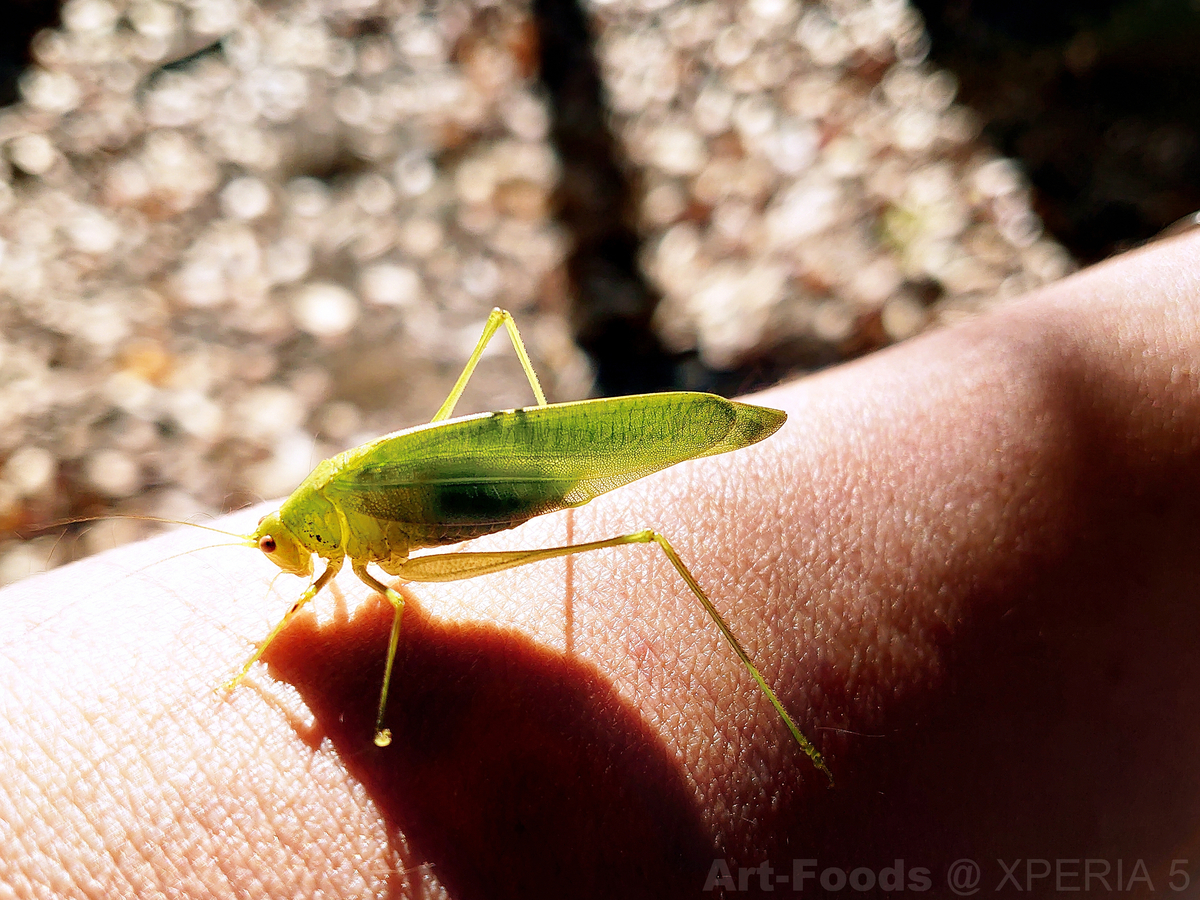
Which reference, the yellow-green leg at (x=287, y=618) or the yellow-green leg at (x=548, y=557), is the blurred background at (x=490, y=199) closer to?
the yellow-green leg at (x=287, y=618)

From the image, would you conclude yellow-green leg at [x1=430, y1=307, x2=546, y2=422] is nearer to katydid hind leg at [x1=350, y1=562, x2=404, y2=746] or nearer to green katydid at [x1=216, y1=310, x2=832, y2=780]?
green katydid at [x1=216, y1=310, x2=832, y2=780]

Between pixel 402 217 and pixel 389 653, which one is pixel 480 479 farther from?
pixel 402 217

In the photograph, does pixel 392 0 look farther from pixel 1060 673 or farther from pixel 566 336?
pixel 1060 673

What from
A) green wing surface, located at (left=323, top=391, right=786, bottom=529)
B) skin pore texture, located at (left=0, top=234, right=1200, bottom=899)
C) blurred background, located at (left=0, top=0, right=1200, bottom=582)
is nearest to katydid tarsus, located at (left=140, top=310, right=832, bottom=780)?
green wing surface, located at (left=323, top=391, right=786, bottom=529)

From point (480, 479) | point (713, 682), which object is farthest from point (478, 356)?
point (713, 682)

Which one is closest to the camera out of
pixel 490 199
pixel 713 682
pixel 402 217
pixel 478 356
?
pixel 713 682

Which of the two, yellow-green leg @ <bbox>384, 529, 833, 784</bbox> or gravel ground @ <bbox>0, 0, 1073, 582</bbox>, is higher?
gravel ground @ <bbox>0, 0, 1073, 582</bbox>
